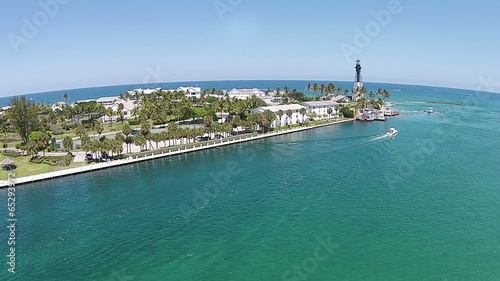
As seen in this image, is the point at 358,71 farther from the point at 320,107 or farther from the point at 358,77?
the point at 320,107

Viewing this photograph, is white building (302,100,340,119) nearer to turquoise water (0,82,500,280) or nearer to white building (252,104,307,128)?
white building (252,104,307,128)

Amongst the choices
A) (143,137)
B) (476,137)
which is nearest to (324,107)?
(476,137)

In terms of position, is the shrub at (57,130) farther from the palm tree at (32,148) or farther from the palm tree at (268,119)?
the palm tree at (268,119)

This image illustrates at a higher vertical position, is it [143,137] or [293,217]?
[143,137]

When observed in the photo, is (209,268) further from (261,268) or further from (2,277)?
(2,277)

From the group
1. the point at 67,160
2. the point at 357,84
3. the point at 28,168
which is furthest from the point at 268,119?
the point at 357,84

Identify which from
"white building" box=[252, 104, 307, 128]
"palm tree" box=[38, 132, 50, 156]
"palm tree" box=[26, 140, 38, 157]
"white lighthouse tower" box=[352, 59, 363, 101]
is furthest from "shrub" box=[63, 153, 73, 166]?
"white lighthouse tower" box=[352, 59, 363, 101]

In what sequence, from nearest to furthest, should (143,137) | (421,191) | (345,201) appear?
(345,201), (421,191), (143,137)

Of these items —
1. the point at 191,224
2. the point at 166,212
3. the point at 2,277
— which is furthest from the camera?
the point at 166,212

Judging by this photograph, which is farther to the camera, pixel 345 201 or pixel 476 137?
pixel 476 137
